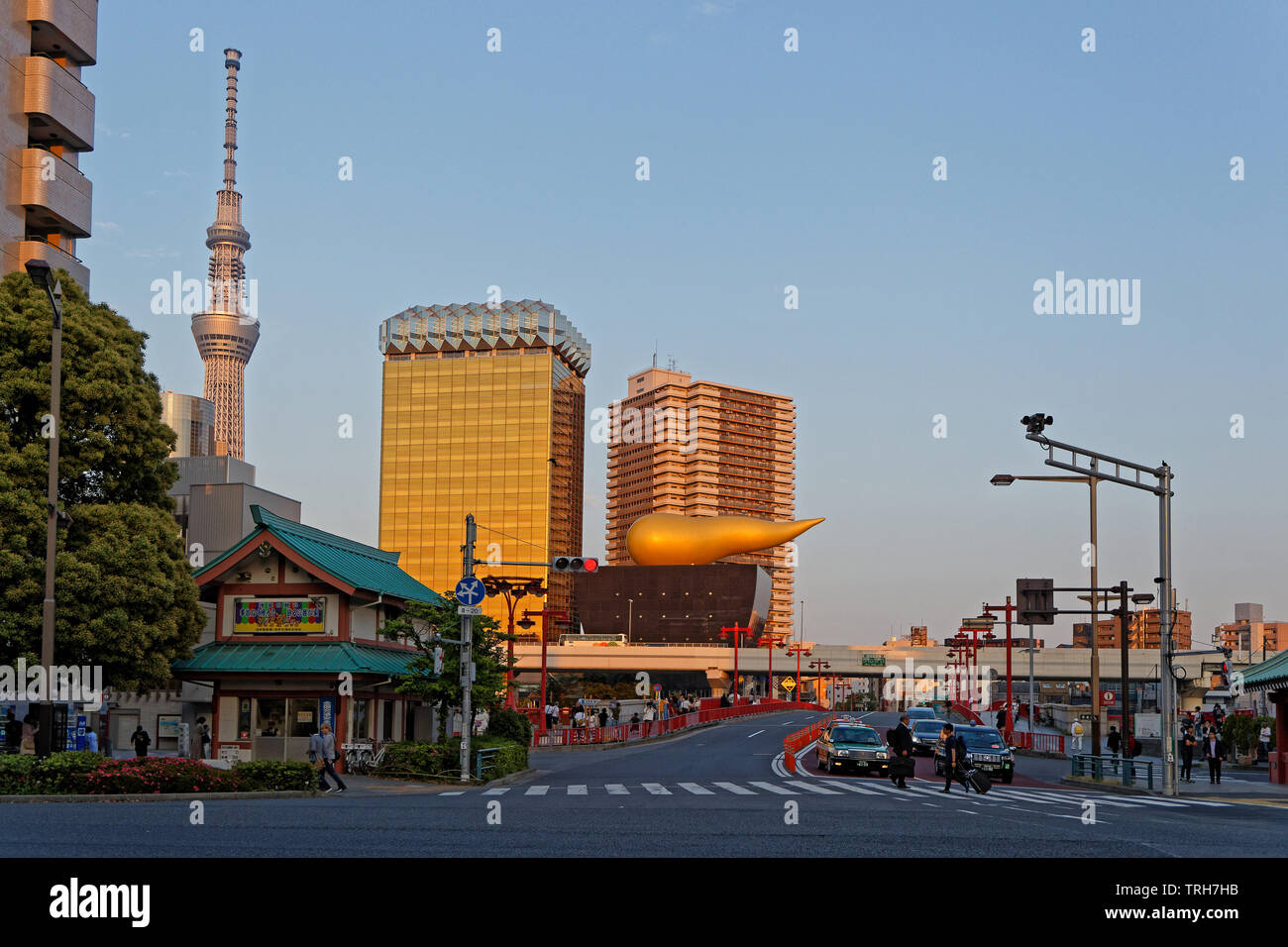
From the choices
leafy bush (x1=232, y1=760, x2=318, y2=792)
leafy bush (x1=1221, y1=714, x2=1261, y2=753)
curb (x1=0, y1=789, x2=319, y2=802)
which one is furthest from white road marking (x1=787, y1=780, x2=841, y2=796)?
leafy bush (x1=1221, y1=714, x2=1261, y2=753)

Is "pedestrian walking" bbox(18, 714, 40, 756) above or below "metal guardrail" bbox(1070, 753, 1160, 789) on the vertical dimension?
above

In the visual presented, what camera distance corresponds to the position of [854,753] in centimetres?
4116

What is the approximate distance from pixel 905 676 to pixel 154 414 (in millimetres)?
161018

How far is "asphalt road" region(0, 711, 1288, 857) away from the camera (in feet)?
48.2

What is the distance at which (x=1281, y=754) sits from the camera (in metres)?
40.3

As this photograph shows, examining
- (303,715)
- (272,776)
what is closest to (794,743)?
(303,715)

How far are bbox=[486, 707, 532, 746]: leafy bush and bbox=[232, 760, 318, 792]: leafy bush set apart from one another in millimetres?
17830

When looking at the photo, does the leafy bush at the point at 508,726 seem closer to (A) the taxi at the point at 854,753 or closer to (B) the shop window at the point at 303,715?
(B) the shop window at the point at 303,715

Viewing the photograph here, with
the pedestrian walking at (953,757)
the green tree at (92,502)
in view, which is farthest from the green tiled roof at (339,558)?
the pedestrian walking at (953,757)

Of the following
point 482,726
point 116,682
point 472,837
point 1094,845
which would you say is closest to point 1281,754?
point 482,726

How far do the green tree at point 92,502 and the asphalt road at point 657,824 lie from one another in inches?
382

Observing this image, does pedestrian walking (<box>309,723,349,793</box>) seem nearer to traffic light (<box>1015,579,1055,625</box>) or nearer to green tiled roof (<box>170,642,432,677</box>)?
green tiled roof (<box>170,642,432,677</box>)

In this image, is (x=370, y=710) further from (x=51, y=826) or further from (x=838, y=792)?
(x=51, y=826)

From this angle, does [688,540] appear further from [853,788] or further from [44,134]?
[853,788]
